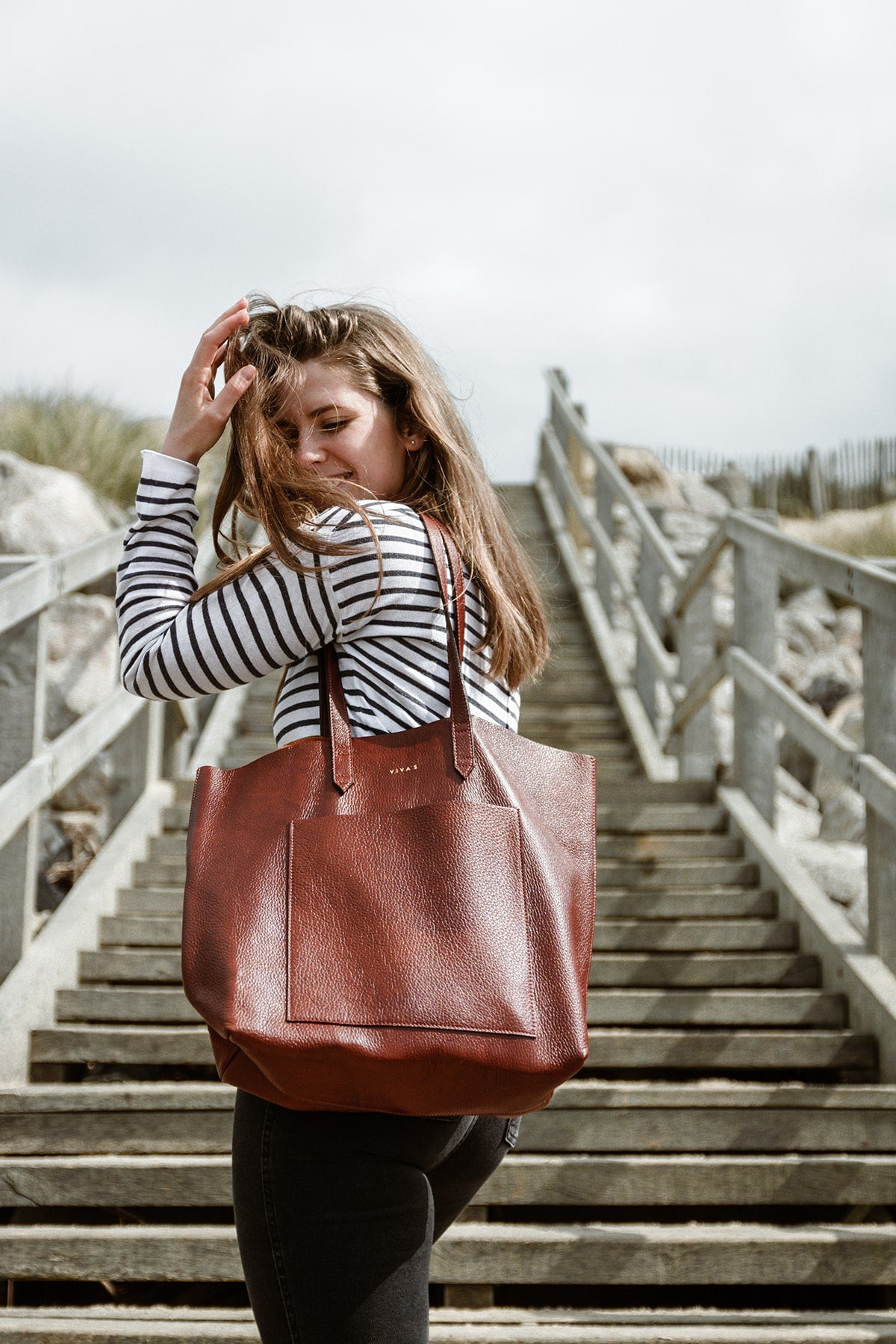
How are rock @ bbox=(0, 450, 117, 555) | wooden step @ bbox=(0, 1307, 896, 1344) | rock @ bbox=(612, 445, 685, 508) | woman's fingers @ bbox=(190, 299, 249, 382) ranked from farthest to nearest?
rock @ bbox=(612, 445, 685, 508)
rock @ bbox=(0, 450, 117, 555)
wooden step @ bbox=(0, 1307, 896, 1344)
woman's fingers @ bbox=(190, 299, 249, 382)

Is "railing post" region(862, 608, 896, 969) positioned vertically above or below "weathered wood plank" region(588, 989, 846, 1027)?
above

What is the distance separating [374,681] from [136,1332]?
1411 mm

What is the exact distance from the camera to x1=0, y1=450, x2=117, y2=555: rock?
22.3 feet

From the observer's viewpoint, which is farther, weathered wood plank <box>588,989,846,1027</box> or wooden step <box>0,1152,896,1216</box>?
weathered wood plank <box>588,989,846,1027</box>

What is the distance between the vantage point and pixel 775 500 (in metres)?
21.4

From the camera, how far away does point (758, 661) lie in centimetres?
425

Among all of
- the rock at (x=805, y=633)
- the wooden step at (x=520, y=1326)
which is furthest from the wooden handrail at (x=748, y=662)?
the rock at (x=805, y=633)

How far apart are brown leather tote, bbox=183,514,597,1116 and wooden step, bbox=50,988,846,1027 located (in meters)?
1.97

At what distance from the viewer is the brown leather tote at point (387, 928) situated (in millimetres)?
1037

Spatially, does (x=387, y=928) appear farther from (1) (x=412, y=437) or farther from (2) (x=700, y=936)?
(2) (x=700, y=936)

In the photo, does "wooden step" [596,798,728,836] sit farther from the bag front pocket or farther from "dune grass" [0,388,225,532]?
"dune grass" [0,388,225,532]

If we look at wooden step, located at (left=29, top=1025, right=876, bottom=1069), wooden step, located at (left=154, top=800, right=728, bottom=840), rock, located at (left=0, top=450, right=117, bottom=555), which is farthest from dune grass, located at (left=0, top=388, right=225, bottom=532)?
wooden step, located at (left=29, top=1025, right=876, bottom=1069)

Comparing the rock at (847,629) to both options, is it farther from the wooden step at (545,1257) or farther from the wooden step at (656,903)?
the wooden step at (545,1257)

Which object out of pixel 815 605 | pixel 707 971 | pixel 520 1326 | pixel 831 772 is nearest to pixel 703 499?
pixel 815 605
